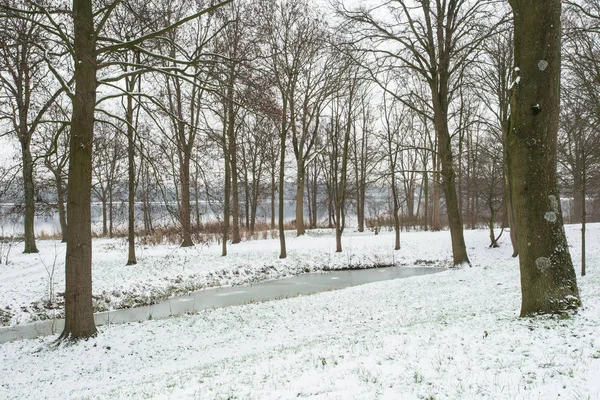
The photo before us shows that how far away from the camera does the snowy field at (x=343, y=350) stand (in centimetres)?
373

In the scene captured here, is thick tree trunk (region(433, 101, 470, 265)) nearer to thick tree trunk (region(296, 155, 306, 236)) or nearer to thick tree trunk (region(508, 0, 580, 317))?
thick tree trunk (region(508, 0, 580, 317))

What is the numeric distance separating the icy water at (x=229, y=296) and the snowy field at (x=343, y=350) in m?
1.36

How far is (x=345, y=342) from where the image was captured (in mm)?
5820

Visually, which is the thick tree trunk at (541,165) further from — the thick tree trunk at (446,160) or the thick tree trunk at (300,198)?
the thick tree trunk at (300,198)

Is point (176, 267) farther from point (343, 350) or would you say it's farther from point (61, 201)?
point (343, 350)

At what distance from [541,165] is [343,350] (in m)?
3.67

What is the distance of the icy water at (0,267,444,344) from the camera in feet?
32.7

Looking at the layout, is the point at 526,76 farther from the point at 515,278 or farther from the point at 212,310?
the point at 212,310

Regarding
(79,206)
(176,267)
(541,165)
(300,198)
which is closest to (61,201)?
(79,206)

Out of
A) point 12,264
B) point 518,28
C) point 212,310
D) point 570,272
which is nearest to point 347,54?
point 518,28

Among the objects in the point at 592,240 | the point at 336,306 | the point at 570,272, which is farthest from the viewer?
the point at 592,240

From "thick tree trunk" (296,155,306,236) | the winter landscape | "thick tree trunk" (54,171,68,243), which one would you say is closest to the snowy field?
the winter landscape

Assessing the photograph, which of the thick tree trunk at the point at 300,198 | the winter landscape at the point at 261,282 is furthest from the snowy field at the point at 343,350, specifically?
the thick tree trunk at the point at 300,198

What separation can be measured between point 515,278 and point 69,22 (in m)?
12.9
